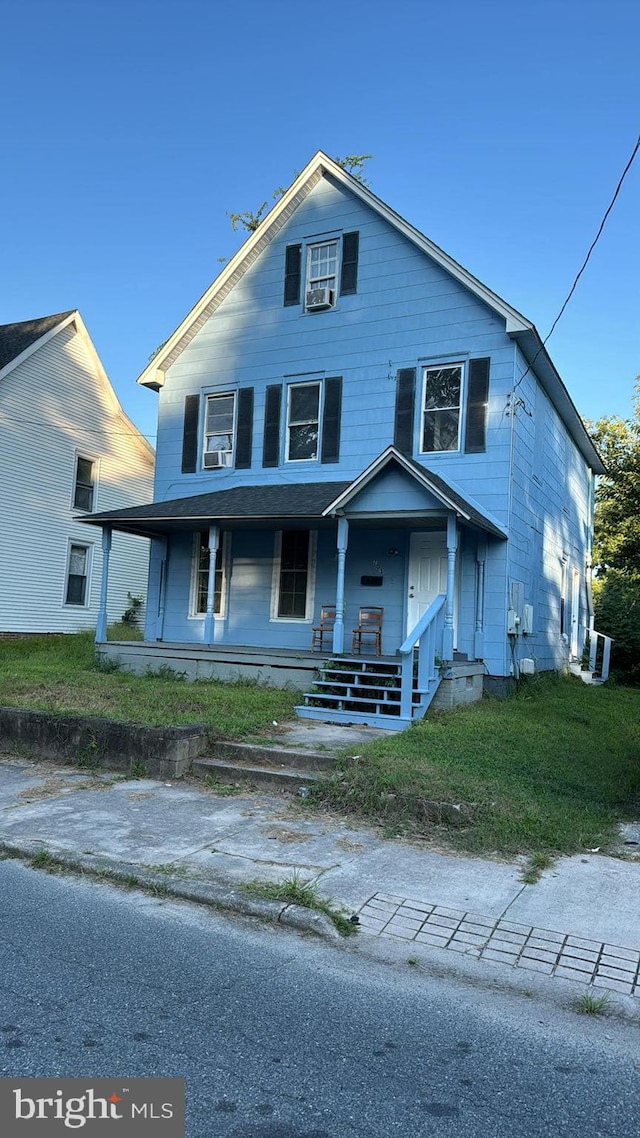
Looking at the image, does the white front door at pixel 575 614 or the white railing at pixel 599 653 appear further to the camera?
the white front door at pixel 575 614

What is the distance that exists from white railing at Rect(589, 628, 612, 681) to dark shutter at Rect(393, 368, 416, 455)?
925 centimetres

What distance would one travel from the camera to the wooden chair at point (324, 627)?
13.8 m

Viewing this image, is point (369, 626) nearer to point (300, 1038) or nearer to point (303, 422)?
point (303, 422)

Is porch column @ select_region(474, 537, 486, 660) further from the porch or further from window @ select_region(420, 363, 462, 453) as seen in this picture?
window @ select_region(420, 363, 462, 453)

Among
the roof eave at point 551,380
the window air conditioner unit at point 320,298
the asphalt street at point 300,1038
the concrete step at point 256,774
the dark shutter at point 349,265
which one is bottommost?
the asphalt street at point 300,1038

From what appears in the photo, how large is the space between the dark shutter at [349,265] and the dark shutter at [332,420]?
1.71 meters

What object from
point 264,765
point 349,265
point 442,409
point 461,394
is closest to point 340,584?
point 442,409

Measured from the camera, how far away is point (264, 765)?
784 cm

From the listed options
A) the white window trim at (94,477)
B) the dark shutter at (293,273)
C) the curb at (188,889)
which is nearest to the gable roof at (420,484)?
the dark shutter at (293,273)

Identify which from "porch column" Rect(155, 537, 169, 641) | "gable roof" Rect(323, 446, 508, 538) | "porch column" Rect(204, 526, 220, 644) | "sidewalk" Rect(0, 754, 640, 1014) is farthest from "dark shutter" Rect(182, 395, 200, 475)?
"sidewalk" Rect(0, 754, 640, 1014)

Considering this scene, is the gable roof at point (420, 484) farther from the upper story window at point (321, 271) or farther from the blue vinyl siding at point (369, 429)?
the upper story window at point (321, 271)

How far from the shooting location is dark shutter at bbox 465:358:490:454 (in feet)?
42.7

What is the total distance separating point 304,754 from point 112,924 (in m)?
3.58

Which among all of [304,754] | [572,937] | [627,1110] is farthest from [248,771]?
[627,1110]
